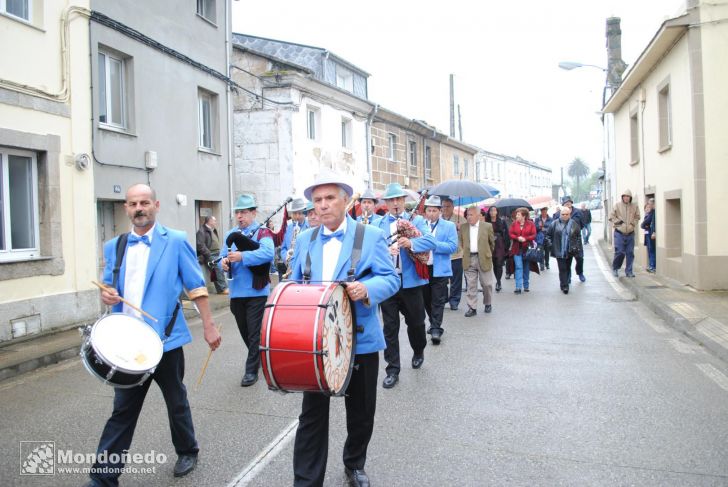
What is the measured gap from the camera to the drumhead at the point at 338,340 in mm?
3199

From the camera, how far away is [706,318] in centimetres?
901

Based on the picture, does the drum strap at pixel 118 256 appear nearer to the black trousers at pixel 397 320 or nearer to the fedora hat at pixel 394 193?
the black trousers at pixel 397 320

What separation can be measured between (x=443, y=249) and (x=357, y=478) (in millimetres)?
4335

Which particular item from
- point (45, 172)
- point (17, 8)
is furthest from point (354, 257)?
point (17, 8)

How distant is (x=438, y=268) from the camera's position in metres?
7.92

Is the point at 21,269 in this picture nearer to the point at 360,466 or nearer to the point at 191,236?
the point at 191,236

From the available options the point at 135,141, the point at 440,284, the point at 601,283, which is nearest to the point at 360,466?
the point at 440,284

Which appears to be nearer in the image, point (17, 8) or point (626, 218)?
point (17, 8)

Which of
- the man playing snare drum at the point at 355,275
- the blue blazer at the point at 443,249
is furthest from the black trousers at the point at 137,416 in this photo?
the blue blazer at the point at 443,249

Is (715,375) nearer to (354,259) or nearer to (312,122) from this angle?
(354,259)

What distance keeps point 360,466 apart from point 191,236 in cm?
1102

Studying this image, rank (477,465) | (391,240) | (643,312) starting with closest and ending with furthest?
(477,465) < (391,240) < (643,312)

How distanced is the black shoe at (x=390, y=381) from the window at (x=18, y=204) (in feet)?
20.2

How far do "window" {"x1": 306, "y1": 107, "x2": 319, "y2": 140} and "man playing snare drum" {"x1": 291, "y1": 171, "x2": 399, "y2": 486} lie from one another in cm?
1703
